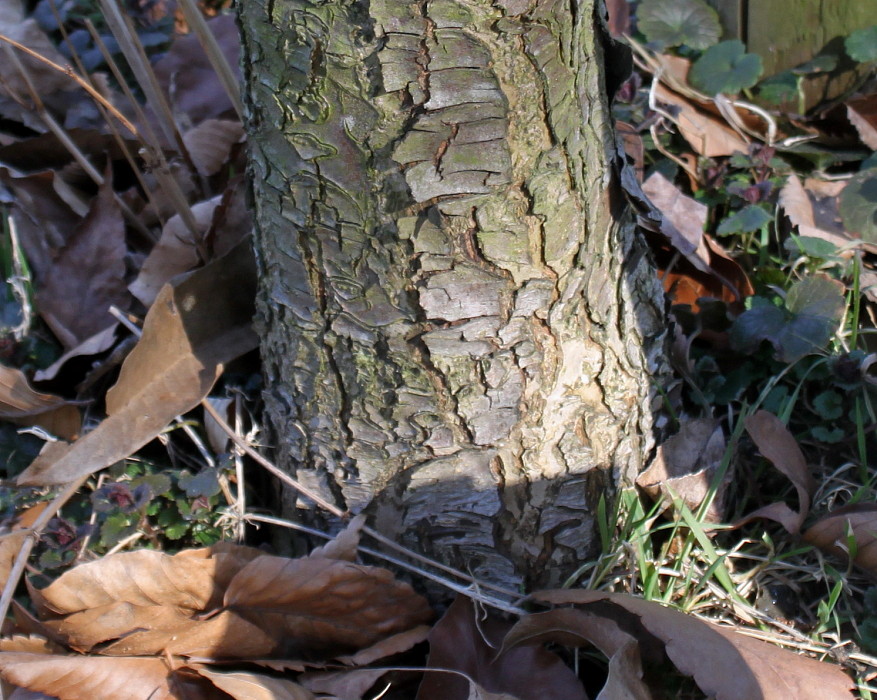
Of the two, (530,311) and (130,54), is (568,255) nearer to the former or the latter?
(530,311)

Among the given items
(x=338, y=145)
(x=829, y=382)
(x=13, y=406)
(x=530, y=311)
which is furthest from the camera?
(x=829, y=382)

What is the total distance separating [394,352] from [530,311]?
0.19 meters

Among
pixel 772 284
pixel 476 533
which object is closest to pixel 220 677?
pixel 476 533

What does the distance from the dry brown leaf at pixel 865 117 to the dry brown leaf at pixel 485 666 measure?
141cm

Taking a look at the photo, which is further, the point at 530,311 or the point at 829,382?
the point at 829,382

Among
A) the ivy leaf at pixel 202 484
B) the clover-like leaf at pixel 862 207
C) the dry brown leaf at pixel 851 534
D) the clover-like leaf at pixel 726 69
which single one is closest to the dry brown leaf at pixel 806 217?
the clover-like leaf at pixel 862 207

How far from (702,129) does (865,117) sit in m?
0.36


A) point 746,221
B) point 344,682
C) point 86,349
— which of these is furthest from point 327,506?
point 746,221

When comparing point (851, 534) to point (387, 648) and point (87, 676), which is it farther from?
point (87, 676)

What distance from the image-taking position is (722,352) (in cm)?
156

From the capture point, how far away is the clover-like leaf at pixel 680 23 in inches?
82.3

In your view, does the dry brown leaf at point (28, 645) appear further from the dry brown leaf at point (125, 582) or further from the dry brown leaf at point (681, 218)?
the dry brown leaf at point (681, 218)

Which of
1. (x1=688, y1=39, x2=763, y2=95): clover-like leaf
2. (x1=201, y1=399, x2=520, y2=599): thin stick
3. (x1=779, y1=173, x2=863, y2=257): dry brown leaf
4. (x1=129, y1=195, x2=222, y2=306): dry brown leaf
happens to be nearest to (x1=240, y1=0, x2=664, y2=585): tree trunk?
(x1=201, y1=399, x2=520, y2=599): thin stick

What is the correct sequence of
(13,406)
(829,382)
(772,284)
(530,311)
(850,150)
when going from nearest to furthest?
(530,311) → (13,406) → (829,382) → (772,284) → (850,150)
